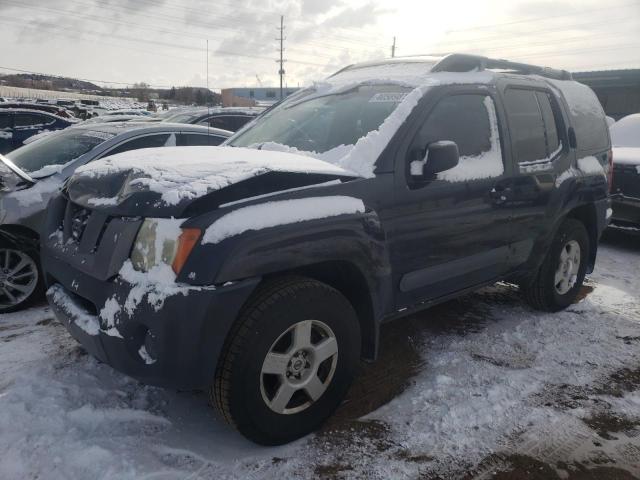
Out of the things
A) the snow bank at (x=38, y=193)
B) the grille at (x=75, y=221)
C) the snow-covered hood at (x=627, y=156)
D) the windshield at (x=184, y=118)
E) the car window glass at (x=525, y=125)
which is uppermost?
the car window glass at (x=525, y=125)

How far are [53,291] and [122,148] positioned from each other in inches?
95.7

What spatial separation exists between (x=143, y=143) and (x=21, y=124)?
615 cm

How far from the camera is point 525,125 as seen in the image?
3.90m

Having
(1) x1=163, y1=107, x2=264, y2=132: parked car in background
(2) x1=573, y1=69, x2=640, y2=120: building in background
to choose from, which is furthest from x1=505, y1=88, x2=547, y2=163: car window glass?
(2) x1=573, y1=69, x2=640, y2=120: building in background

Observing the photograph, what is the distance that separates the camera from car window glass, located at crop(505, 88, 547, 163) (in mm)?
3775

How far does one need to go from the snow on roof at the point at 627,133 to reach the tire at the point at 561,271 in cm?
407

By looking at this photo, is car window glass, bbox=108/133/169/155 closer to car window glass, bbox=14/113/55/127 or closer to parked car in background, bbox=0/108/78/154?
parked car in background, bbox=0/108/78/154

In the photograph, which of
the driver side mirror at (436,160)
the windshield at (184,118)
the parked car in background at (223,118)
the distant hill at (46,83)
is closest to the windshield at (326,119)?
the driver side mirror at (436,160)

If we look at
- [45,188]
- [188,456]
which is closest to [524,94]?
[188,456]

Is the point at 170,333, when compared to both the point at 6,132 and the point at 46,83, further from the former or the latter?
the point at 46,83

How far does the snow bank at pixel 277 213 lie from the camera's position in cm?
224

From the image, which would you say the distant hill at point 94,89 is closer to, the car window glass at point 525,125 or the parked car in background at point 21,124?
the parked car in background at point 21,124

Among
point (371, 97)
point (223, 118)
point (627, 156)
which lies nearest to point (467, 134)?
point (371, 97)

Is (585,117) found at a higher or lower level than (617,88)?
lower
